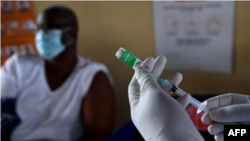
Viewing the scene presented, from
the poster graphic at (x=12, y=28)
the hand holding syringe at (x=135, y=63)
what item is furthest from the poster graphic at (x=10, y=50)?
the hand holding syringe at (x=135, y=63)

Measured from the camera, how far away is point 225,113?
26.4 inches

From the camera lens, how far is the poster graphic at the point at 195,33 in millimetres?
1206

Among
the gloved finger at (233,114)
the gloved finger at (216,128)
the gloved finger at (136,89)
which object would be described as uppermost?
the gloved finger at (136,89)

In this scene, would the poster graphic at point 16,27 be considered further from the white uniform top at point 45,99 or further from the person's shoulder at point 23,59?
the white uniform top at point 45,99

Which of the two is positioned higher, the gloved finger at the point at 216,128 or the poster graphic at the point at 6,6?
the poster graphic at the point at 6,6

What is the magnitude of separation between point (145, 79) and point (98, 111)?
64 cm

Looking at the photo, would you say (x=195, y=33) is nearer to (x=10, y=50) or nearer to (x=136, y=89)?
(x=136, y=89)

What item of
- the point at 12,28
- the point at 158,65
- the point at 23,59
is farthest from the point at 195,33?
the point at 12,28

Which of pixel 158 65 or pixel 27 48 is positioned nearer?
pixel 158 65

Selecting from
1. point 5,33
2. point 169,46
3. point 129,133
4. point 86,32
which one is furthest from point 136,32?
point 5,33

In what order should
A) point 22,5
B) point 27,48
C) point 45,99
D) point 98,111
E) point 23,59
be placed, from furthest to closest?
point 27,48, point 22,5, point 23,59, point 45,99, point 98,111

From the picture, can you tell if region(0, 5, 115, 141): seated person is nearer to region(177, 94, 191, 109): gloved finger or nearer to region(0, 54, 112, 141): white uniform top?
region(0, 54, 112, 141): white uniform top

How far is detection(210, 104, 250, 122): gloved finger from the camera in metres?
0.66

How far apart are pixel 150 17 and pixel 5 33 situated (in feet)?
4.24
